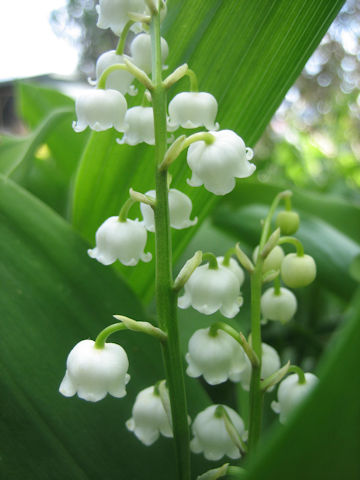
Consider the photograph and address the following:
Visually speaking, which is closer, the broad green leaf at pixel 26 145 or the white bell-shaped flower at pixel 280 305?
the white bell-shaped flower at pixel 280 305

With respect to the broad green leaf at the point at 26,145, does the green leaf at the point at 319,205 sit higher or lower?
higher

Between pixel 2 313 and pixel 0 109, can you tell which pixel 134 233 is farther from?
pixel 0 109

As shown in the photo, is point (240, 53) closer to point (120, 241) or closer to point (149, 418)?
point (120, 241)

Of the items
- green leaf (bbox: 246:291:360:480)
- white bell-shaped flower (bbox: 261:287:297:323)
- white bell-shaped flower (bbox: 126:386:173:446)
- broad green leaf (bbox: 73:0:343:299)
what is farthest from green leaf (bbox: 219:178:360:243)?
green leaf (bbox: 246:291:360:480)

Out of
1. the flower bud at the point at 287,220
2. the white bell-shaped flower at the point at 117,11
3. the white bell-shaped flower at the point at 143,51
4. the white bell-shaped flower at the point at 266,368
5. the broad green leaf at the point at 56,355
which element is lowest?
the broad green leaf at the point at 56,355

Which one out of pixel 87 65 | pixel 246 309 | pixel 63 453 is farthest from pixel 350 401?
pixel 87 65

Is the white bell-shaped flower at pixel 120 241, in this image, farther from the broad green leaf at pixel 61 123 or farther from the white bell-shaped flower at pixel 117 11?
the broad green leaf at pixel 61 123

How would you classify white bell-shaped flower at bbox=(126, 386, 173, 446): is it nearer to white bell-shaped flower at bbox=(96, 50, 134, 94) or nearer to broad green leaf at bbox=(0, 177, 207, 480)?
broad green leaf at bbox=(0, 177, 207, 480)

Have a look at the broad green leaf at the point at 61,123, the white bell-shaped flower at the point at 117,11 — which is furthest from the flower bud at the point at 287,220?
the broad green leaf at the point at 61,123
